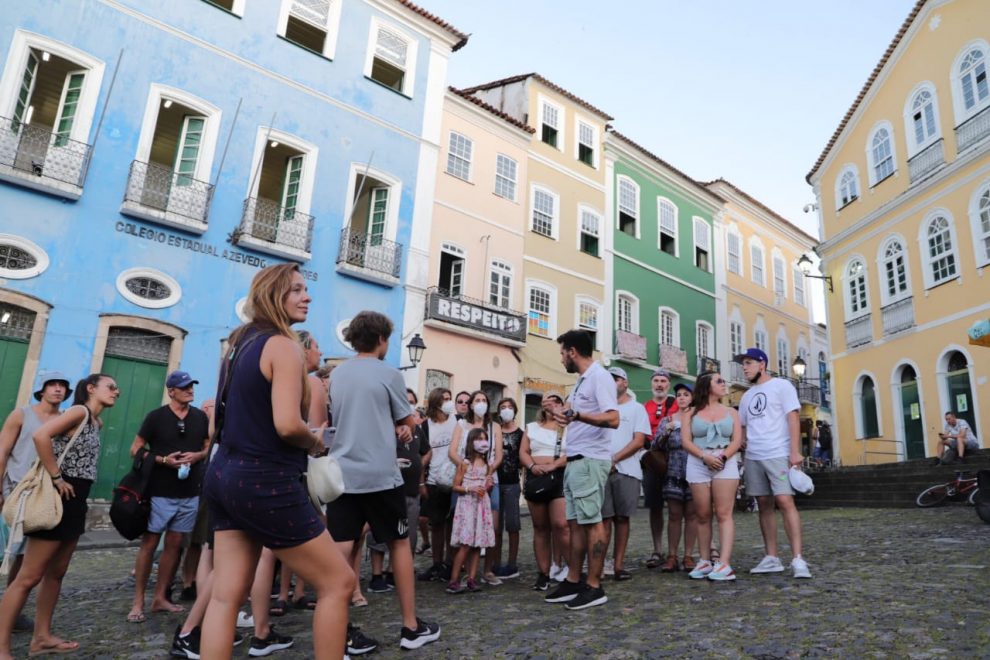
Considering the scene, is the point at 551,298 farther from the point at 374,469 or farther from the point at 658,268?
the point at 374,469

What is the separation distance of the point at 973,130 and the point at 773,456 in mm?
16602

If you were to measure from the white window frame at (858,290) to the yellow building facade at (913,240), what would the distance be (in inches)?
1.9

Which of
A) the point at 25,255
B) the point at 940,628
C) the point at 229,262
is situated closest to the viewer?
the point at 940,628

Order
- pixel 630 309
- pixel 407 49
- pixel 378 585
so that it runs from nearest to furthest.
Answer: pixel 378 585
pixel 407 49
pixel 630 309

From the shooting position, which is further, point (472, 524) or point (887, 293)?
point (887, 293)

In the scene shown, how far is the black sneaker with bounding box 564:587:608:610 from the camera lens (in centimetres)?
471

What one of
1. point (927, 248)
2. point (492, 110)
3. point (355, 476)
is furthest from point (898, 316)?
point (355, 476)

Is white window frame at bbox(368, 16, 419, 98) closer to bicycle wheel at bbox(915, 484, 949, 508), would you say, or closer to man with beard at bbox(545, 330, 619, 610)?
man with beard at bbox(545, 330, 619, 610)

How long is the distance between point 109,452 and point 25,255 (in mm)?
3881

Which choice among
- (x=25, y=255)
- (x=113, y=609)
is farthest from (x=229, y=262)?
(x=113, y=609)

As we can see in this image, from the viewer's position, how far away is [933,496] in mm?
12477

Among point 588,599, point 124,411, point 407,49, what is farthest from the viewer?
point 407,49

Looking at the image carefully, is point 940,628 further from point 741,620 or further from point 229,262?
point 229,262

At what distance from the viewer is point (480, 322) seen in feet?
61.0
